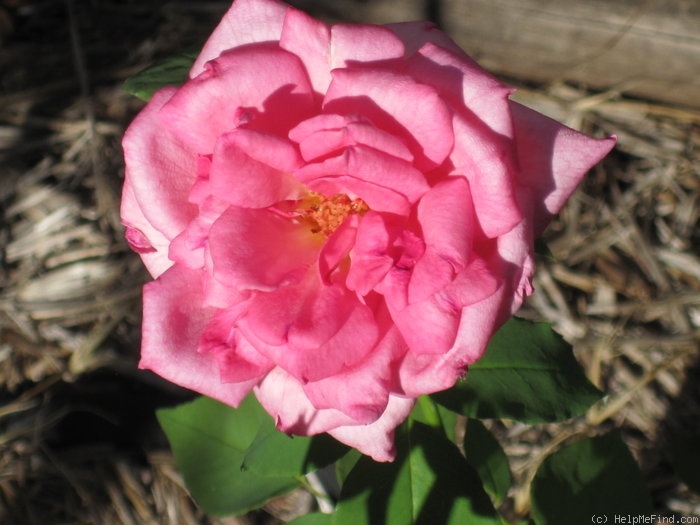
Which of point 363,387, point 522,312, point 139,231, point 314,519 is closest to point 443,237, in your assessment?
point 363,387

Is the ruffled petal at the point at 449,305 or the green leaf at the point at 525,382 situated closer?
the ruffled petal at the point at 449,305

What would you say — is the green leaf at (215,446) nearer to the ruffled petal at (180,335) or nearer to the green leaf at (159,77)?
the ruffled petal at (180,335)

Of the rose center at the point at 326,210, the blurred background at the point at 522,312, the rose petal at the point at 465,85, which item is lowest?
the blurred background at the point at 522,312

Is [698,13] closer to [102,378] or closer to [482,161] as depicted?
[482,161]

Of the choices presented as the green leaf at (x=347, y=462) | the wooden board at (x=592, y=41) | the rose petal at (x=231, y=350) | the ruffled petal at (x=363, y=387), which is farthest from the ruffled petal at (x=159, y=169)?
the wooden board at (x=592, y=41)

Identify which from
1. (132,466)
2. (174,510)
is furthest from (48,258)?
(174,510)

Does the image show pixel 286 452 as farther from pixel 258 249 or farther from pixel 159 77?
pixel 159 77
